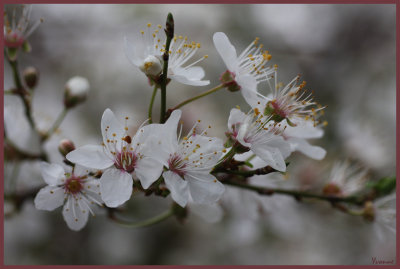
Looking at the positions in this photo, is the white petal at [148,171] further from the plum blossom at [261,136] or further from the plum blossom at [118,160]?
the plum blossom at [261,136]

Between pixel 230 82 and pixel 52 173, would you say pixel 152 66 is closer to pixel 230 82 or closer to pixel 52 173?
pixel 230 82

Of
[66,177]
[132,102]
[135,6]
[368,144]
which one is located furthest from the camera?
[135,6]

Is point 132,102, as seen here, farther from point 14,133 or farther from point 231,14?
point 14,133

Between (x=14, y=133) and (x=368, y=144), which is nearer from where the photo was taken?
(x=14, y=133)

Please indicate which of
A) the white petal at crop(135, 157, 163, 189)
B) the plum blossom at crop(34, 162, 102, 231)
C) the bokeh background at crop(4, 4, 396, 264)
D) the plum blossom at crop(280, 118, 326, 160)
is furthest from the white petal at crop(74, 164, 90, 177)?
the bokeh background at crop(4, 4, 396, 264)

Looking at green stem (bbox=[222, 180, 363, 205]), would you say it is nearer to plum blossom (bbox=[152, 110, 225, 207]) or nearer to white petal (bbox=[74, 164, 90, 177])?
plum blossom (bbox=[152, 110, 225, 207])

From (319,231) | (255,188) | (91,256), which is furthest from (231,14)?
(255,188)

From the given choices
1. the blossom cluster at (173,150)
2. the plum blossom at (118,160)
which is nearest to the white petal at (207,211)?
the blossom cluster at (173,150)
